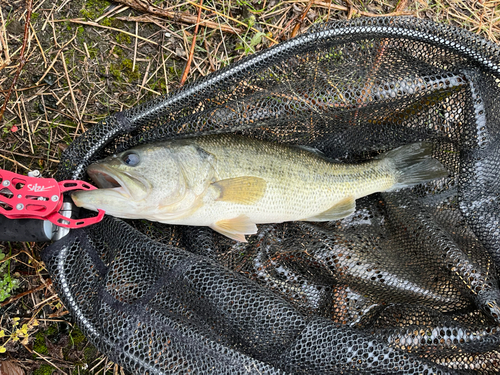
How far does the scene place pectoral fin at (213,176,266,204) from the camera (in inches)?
101

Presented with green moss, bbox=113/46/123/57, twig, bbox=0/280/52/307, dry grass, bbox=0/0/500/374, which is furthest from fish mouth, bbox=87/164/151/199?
green moss, bbox=113/46/123/57

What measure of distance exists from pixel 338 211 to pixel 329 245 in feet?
0.90

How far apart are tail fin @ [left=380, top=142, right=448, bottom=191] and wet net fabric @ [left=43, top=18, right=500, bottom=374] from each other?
87mm

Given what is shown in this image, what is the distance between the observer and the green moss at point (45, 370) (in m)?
2.86

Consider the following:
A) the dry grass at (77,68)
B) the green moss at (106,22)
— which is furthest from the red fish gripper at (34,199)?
the green moss at (106,22)

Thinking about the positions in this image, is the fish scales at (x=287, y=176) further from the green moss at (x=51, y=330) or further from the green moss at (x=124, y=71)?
the green moss at (x=51, y=330)

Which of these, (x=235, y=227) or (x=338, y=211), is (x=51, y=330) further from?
(x=338, y=211)

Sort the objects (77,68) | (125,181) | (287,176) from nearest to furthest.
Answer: (125,181)
(287,176)
(77,68)

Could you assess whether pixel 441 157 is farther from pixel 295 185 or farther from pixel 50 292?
pixel 50 292

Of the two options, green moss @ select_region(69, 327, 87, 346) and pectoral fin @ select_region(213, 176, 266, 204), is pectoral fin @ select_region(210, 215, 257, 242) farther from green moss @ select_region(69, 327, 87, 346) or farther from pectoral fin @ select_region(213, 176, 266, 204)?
green moss @ select_region(69, 327, 87, 346)

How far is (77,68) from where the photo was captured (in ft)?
9.74

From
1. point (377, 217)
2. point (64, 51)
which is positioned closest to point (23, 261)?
point (64, 51)

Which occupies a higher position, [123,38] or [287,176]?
[123,38]

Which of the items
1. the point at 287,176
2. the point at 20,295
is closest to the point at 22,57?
the point at 20,295
